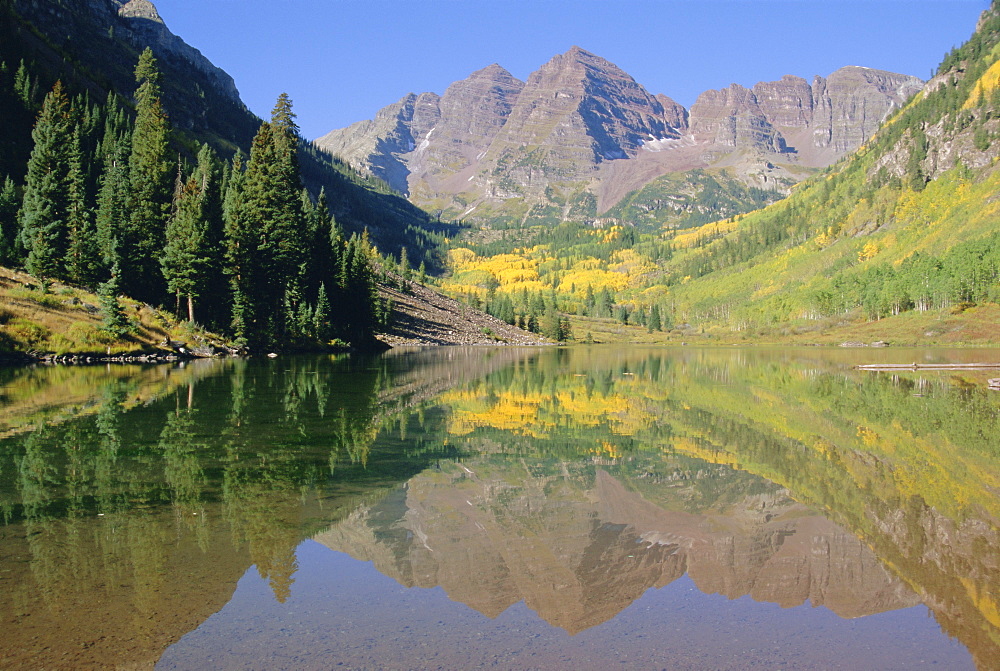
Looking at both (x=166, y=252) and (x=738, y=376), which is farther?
(x=166, y=252)

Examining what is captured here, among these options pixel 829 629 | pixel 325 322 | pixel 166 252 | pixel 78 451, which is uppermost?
pixel 166 252

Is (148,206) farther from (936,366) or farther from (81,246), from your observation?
(936,366)

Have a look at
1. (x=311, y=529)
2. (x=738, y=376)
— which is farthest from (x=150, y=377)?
(x=738, y=376)

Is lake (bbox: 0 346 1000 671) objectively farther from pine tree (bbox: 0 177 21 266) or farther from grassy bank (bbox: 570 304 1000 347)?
grassy bank (bbox: 570 304 1000 347)

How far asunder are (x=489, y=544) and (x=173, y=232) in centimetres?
6410

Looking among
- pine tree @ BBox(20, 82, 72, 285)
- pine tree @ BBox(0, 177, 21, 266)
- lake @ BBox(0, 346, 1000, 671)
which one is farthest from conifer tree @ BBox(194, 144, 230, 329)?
lake @ BBox(0, 346, 1000, 671)

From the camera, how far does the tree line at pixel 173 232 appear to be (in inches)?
2507

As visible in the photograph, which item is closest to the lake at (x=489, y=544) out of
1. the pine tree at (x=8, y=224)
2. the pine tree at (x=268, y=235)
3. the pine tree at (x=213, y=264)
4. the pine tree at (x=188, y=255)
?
the pine tree at (x=188, y=255)

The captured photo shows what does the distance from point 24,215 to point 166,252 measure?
14.1 meters

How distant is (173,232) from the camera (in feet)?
217

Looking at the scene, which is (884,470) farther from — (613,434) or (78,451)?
(78,451)

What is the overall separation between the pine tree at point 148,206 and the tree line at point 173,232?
0.13 m

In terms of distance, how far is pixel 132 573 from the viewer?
9.91m

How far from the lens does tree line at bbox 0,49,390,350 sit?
209ft
